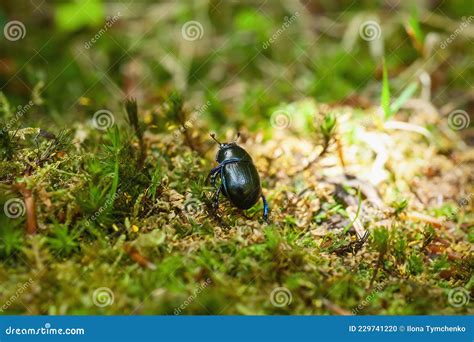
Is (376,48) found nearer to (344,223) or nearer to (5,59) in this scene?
(344,223)

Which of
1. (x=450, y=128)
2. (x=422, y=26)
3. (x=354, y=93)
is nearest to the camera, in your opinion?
(x=450, y=128)

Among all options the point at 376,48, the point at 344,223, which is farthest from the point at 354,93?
the point at 344,223
